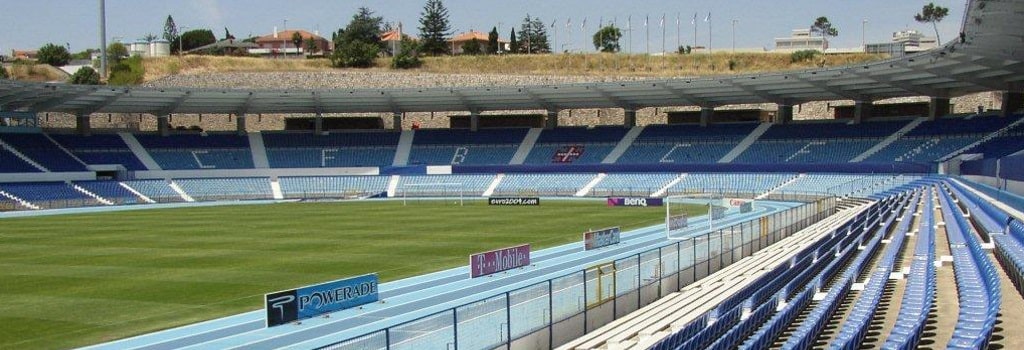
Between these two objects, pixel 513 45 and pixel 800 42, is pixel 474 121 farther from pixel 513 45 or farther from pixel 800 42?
pixel 800 42

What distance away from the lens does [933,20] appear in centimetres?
14262

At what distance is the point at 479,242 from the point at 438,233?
406 cm

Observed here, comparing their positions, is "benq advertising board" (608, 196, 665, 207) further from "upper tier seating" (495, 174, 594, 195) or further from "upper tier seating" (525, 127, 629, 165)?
"upper tier seating" (525, 127, 629, 165)

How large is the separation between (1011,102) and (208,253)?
50721mm

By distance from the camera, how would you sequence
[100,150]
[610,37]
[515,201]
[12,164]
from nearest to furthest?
1. [515,201]
2. [12,164]
3. [100,150]
4. [610,37]

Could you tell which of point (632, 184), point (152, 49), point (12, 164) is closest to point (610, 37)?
point (152, 49)

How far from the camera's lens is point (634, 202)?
2186 inches

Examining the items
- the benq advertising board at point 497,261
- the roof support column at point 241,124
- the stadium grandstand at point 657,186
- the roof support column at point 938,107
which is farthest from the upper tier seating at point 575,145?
the benq advertising board at point 497,261

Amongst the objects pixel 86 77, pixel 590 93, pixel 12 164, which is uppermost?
pixel 86 77

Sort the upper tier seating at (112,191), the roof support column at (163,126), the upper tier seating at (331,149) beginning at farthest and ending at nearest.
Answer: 1. the roof support column at (163,126)
2. the upper tier seating at (331,149)
3. the upper tier seating at (112,191)

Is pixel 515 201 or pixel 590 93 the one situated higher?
pixel 590 93

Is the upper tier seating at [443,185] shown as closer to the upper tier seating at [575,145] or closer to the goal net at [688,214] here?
the upper tier seating at [575,145]

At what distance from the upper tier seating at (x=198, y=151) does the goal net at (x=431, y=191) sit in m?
12.4

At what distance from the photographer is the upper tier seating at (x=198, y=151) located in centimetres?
7319
